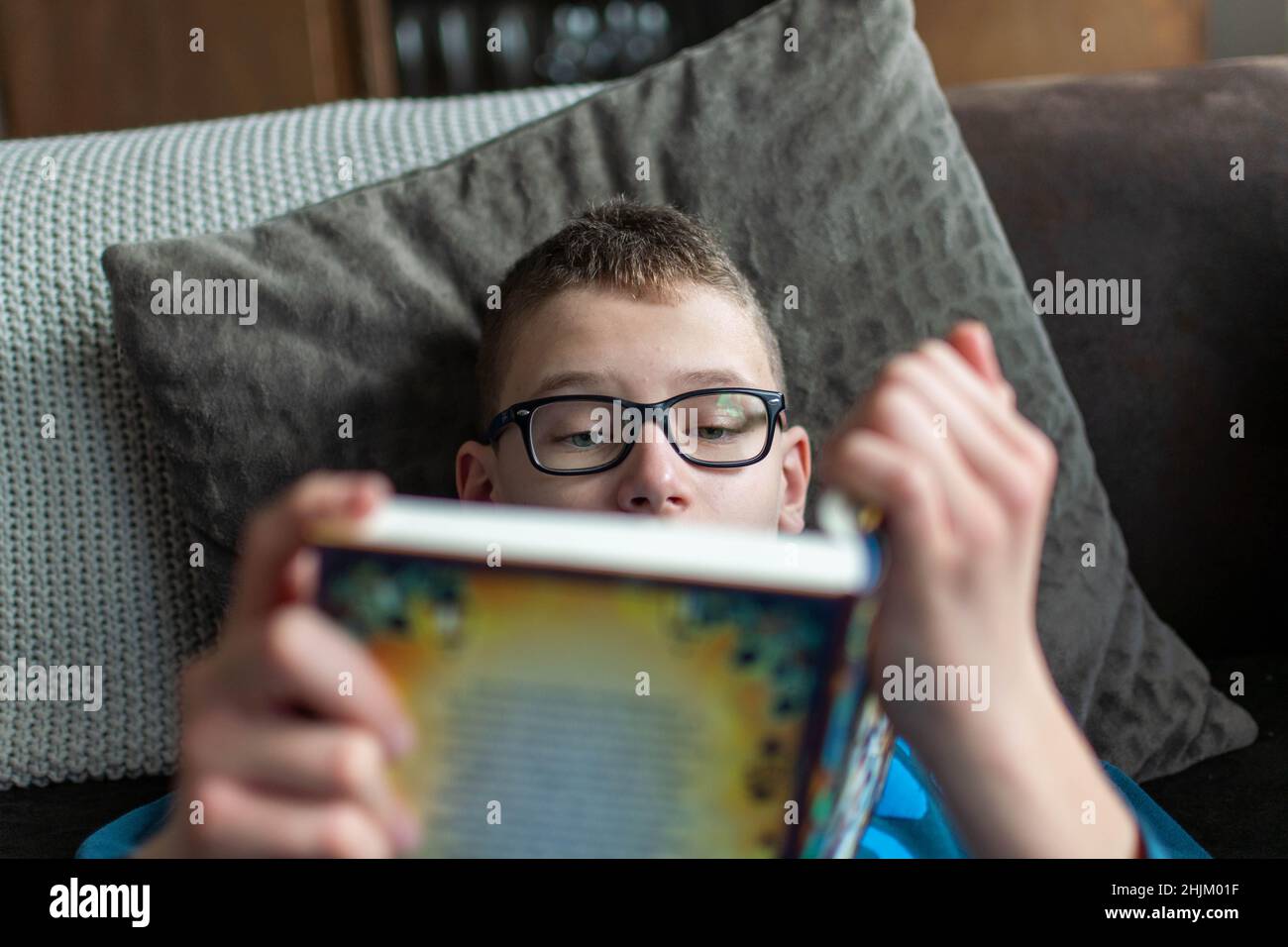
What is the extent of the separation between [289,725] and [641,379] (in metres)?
0.42

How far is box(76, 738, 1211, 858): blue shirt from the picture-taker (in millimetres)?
695

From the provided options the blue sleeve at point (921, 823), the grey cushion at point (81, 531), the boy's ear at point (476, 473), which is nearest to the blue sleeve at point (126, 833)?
the grey cushion at point (81, 531)

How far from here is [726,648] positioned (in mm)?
402

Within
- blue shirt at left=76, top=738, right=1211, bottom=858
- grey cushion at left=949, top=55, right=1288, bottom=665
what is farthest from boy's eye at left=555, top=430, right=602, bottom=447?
grey cushion at left=949, top=55, right=1288, bottom=665

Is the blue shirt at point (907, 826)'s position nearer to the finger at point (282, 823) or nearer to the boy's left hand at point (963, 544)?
the boy's left hand at point (963, 544)

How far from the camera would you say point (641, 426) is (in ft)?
2.49

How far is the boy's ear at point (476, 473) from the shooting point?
87cm

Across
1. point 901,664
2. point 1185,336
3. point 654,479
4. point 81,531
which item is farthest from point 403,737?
point 1185,336

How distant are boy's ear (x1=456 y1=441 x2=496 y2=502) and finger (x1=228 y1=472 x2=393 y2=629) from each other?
47 cm

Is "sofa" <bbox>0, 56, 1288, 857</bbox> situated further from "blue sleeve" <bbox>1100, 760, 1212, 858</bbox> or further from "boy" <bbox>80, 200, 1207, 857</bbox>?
"boy" <bbox>80, 200, 1207, 857</bbox>

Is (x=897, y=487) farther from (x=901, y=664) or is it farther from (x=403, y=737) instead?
(x=403, y=737)

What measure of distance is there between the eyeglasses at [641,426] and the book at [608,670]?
0.34m
